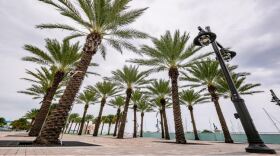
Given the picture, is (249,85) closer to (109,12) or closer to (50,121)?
(109,12)

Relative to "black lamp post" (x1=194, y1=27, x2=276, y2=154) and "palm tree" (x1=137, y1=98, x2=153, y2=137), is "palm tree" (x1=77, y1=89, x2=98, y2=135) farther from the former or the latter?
"black lamp post" (x1=194, y1=27, x2=276, y2=154)

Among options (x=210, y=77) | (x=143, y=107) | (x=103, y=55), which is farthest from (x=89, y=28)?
(x=143, y=107)

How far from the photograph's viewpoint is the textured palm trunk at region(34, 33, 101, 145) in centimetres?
957

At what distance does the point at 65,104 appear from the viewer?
10.6m

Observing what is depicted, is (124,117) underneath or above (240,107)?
above

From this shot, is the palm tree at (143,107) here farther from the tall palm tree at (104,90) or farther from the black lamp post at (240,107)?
the black lamp post at (240,107)

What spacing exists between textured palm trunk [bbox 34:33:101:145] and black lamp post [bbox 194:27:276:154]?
722 centimetres

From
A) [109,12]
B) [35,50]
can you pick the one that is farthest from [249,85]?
[35,50]

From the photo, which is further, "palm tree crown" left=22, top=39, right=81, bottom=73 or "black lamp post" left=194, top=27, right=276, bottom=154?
"palm tree crown" left=22, top=39, right=81, bottom=73

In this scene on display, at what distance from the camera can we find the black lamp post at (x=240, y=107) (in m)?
6.29

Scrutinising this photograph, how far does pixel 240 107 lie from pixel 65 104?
8.73 m

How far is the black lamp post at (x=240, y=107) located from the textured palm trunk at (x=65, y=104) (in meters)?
7.22

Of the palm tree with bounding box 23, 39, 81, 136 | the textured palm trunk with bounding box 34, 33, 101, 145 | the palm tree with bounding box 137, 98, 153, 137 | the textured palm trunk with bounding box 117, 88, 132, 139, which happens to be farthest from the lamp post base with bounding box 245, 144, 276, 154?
the palm tree with bounding box 137, 98, 153, 137

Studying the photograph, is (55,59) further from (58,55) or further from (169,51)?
(169,51)
